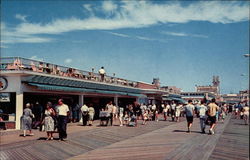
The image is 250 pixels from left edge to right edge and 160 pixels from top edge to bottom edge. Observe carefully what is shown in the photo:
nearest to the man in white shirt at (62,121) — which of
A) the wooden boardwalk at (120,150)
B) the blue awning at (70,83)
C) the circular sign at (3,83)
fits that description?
the wooden boardwalk at (120,150)

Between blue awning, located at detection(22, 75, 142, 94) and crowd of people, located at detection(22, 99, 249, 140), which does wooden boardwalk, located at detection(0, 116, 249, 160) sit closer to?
crowd of people, located at detection(22, 99, 249, 140)

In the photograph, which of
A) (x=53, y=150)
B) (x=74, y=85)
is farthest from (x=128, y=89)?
(x=53, y=150)

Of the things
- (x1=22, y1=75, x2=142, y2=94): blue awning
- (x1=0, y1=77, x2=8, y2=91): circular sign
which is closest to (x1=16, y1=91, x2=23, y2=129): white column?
(x1=22, y1=75, x2=142, y2=94): blue awning

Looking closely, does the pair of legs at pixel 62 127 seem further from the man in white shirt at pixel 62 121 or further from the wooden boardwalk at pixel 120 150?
the wooden boardwalk at pixel 120 150

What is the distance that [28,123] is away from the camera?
13.5 meters

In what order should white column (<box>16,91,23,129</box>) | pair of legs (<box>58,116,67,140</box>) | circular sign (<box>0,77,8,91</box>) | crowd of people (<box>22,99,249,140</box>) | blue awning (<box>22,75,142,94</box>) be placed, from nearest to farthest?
pair of legs (<box>58,116,67,140</box>) → crowd of people (<box>22,99,249,140</box>) → white column (<box>16,91,23,129</box>) → circular sign (<box>0,77,8,91</box>) → blue awning (<box>22,75,142,94</box>)

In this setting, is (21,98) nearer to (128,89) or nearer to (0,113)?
(0,113)

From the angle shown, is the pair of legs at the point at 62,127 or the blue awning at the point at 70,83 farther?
the blue awning at the point at 70,83

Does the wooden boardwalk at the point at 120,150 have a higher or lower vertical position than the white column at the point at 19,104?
lower

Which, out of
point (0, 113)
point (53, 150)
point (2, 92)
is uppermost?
point (2, 92)

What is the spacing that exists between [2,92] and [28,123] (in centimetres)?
510

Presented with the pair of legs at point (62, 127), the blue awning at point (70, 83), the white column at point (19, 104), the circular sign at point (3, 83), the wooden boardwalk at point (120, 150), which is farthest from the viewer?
the blue awning at point (70, 83)

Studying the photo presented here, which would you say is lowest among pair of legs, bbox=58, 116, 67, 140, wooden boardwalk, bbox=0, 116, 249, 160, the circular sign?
wooden boardwalk, bbox=0, 116, 249, 160

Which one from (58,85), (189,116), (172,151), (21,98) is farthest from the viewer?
(58,85)
